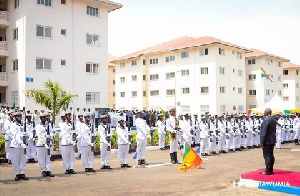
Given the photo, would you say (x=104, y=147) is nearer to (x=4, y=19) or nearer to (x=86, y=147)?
(x=86, y=147)

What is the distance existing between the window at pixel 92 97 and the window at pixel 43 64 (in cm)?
433

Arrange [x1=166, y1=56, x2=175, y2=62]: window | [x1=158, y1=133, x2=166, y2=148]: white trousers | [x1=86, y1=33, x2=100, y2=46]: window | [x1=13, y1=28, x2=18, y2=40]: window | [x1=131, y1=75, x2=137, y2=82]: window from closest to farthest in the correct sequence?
[x1=158, y1=133, x2=166, y2=148]: white trousers
[x1=13, y1=28, x2=18, y2=40]: window
[x1=86, y1=33, x2=100, y2=46]: window
[x1=166, y1=56, x2=175, y2=62]: window
[x1=131, y1=75, x2=137, y2=82]: window

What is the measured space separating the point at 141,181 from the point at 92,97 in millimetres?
21620

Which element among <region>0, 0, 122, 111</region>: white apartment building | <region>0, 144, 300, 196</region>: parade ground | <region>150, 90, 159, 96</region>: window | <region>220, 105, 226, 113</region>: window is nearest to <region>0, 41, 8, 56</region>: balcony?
<region>0, 0, 122, 111</region>: white apartment building

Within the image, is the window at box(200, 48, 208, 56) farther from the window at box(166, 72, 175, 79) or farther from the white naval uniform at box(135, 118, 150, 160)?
the white naval uniform at box(135, 118, 150, 160)

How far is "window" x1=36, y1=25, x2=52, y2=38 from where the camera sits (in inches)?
1101

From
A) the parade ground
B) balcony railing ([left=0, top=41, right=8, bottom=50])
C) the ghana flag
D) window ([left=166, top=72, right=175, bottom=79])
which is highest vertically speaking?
balcony railing ([left=0, top=41, right=8, bottom=50])

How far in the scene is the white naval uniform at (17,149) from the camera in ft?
35.9

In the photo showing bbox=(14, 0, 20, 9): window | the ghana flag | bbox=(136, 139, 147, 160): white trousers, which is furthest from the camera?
bbox=(14, 0, 20, 9): window

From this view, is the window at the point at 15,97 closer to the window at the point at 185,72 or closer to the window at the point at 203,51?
the window at the point at 185,72

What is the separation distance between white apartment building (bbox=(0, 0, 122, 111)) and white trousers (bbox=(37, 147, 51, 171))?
16.2m

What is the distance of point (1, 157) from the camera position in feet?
50.9

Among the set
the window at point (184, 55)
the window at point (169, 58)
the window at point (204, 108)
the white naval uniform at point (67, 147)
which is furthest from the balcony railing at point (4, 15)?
the window at point (204, 108)

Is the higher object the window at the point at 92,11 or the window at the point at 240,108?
the window at the point at 92,11
